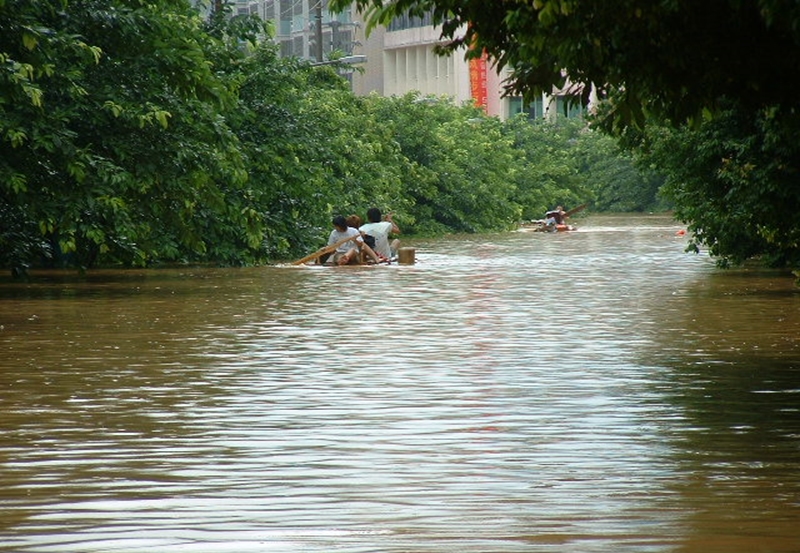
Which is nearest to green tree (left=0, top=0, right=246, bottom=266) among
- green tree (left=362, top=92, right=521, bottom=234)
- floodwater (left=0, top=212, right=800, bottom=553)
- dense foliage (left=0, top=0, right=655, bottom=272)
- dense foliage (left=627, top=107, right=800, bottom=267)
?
dense foliage (left=0, top=0, right=655, bottom=272)

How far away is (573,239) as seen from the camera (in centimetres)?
6062

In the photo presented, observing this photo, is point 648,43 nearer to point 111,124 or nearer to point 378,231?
point 111,124

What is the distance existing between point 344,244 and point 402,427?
1081 inches

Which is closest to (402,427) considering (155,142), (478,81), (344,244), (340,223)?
(155,142)

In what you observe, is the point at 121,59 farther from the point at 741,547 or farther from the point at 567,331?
the point at 741,547

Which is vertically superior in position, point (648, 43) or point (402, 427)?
point (648, 43)

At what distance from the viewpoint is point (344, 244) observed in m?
39.5

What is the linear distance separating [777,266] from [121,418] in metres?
23.9

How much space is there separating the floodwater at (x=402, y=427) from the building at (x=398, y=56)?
100473mm

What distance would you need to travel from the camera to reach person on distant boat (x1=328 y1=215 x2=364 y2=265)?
128 ft

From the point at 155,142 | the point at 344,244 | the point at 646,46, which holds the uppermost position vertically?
the point at 646,46

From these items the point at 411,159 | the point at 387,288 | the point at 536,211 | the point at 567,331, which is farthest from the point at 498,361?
the point at 536,211

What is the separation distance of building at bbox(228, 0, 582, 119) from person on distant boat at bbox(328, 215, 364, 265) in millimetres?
82141

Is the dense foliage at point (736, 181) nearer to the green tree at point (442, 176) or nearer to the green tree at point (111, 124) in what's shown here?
the green tree at point (111, 124)
